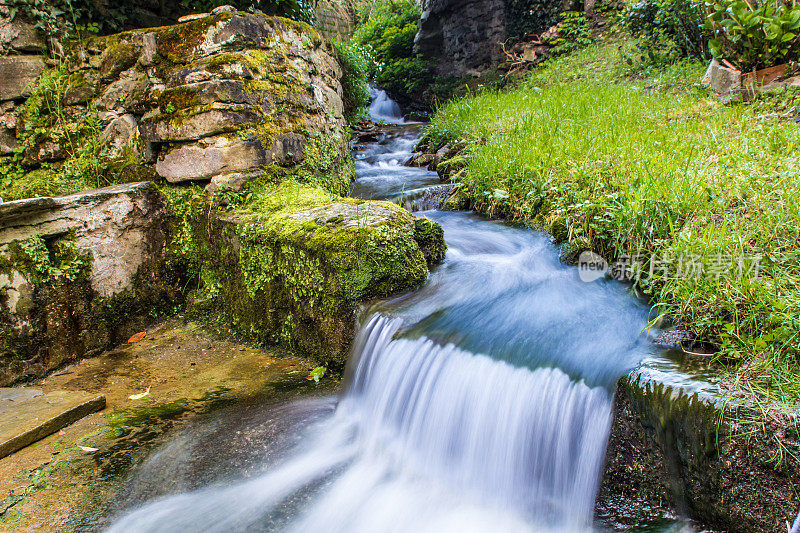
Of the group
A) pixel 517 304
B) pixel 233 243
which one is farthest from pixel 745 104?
pixel 233 243

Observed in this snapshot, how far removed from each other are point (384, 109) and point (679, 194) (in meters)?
11.5

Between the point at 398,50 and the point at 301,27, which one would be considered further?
the point at 398,50

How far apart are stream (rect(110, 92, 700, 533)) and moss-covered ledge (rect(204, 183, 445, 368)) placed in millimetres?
229

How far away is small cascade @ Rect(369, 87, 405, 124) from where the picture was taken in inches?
527

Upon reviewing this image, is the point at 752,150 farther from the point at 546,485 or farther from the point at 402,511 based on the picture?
the point at 402,511

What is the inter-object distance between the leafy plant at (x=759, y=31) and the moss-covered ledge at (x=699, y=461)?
5328mm

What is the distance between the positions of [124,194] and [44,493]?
250cm

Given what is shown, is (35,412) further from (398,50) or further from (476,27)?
(398,50)

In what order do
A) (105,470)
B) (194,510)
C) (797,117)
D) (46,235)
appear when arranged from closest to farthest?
(194,510) → (105,470) → (46,235) → (797,117)

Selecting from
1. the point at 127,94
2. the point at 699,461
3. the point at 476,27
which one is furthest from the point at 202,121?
the point at 476,27

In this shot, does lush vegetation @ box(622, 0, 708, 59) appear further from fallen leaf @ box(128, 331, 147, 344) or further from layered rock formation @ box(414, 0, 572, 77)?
fallen leaf @ box(128, 331, 147, 344)

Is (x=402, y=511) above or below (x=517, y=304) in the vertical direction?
below

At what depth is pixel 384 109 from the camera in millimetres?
13906

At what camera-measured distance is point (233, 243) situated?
404 cm
